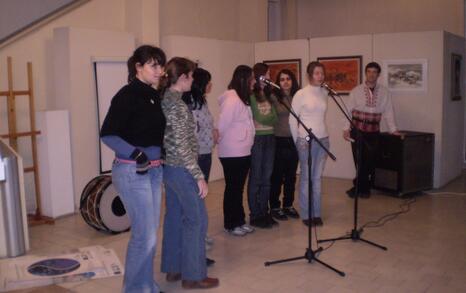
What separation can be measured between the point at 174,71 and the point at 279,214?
244cm

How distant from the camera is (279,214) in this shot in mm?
5117

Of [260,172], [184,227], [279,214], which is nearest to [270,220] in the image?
[279,214]

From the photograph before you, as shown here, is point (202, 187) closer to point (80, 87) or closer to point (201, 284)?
point (201, 284)

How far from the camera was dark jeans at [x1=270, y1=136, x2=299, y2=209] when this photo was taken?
16.5 ft

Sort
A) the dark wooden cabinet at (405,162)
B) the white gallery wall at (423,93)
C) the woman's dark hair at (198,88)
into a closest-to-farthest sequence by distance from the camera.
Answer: the woman's dark hair at (198,88) → the dark wooden cabinet at (405,162) → the white gallery wall at (423,93)

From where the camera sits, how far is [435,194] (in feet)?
20.1

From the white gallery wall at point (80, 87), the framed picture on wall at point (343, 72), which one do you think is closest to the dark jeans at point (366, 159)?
the framed picture on wall at point (343, 72)

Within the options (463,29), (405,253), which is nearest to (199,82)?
(405,253)

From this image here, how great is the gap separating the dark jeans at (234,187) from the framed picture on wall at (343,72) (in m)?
3.05

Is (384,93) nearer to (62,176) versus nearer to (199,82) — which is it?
(199,82)

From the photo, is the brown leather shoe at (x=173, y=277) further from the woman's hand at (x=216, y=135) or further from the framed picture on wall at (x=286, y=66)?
the framed picture on wall at (x=286, y=66)

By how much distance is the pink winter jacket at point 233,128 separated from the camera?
4281 mm

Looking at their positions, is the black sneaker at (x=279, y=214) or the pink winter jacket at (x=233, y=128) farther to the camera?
the black sneaker at (x=279, y=214)

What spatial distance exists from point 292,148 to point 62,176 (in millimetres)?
2423
